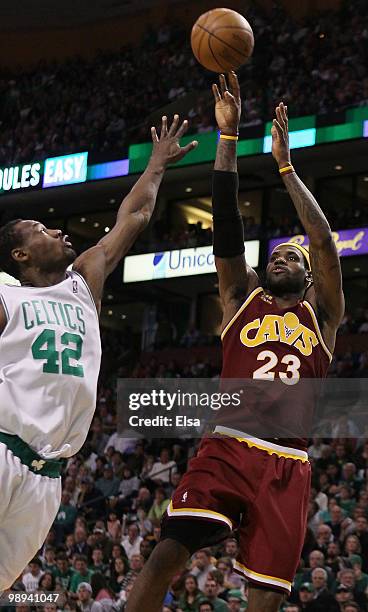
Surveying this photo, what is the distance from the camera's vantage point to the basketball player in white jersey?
3.92 metres

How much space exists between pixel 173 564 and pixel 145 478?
9048 mm

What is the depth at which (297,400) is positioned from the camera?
5078 mm

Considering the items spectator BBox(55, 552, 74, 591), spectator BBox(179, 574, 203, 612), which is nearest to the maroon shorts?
spectator BBox(179, 574, 203, 612)

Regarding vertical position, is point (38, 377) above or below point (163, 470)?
below

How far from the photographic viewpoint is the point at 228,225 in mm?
5332

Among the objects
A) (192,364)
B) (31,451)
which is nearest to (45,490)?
(31,451)

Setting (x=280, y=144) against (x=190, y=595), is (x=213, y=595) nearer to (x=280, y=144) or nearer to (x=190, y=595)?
(x=190, y=595)

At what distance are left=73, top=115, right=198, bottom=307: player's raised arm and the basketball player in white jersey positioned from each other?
0.20 ft

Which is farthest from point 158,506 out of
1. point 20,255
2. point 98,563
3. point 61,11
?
point 61,11

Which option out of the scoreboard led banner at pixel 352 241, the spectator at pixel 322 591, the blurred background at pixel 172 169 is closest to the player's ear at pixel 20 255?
the spectator at pixel 322 591

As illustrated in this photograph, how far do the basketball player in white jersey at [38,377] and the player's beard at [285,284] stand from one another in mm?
1267

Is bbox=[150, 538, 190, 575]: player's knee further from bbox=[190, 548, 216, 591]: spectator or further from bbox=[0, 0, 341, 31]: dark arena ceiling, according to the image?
bbox=[0, 0, 341, 31]: dark arena ceiling
